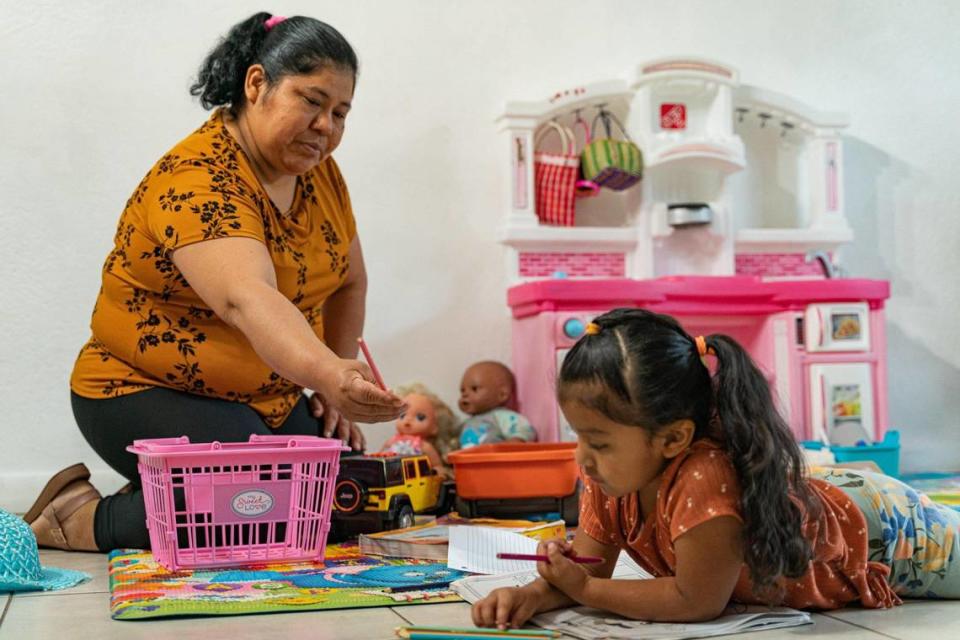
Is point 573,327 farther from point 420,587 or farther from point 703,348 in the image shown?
point 703,348

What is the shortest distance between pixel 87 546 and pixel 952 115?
9.89 ft

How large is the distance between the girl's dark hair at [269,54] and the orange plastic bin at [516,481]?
33.7 inches

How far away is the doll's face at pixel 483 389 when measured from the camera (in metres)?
2.89

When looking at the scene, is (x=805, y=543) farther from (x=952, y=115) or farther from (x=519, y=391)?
(x=952, y=115)

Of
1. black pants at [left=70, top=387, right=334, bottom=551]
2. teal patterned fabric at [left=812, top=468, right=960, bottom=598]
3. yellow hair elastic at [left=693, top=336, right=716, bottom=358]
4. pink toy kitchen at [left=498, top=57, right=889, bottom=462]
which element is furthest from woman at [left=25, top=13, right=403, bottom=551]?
pink toy kitchen at [left=498, top=57, right=889, bottom=462]

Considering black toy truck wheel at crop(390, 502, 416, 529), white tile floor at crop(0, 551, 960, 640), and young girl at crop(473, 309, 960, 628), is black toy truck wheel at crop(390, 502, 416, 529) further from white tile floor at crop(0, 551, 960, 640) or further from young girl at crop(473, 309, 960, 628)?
young girl at crop(473, 309, 960, 628)

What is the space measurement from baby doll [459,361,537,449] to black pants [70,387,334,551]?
0.92 m

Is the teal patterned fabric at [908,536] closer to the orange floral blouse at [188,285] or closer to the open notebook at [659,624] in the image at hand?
the open notebook at [659,624]

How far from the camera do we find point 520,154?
10.1ft

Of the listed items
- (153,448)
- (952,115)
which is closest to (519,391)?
(153,448)

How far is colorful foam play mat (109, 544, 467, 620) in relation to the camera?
1335 millimetres

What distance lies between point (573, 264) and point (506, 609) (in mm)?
2041

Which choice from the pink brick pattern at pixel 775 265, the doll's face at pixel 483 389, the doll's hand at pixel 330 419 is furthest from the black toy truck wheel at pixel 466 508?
the pink brick pattern at pixel 775 265

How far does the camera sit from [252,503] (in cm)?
166
